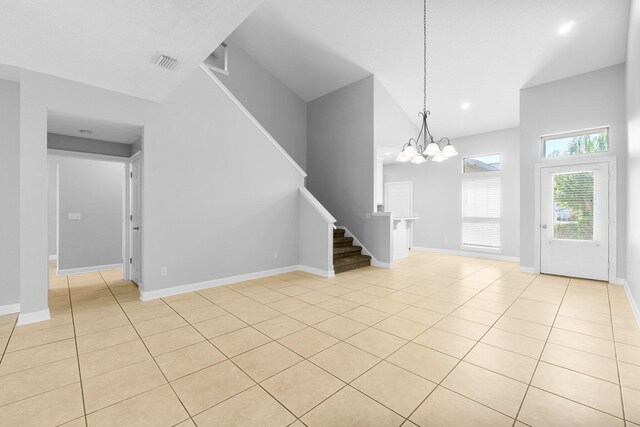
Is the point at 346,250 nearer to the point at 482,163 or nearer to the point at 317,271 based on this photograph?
the point at 317,271

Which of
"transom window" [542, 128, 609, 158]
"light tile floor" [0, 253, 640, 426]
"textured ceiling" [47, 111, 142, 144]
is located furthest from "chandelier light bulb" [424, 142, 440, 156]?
"textured ceiling" [47, 111, 142, 144]

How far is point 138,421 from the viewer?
163 cm

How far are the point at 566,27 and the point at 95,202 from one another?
9.00 metres

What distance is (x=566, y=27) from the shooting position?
14.0 ft

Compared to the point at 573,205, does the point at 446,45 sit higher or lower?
higher

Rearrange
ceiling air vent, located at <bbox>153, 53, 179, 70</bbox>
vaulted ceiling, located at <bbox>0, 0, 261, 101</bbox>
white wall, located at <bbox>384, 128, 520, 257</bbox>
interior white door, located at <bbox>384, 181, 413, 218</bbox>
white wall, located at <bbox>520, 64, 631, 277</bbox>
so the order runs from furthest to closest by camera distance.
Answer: interior white door, located at <bbox>384, 181, 413, 218</bbox> → white wall, located at <bbox>384, 128, 520, 257</bbox> → white wall, located at <bbox>520, 64, 631, 277</bbox> → ceiling air vent, located at <bbox>153, 53, 179, 70</bbox> → vaulted ceiling, located at <bbox>0, 0, 261, 101</bbox>

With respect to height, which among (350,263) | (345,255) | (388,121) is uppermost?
(388,121)

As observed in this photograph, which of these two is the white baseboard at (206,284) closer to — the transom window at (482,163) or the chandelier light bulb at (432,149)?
the chandelier light bulb at (432,149)

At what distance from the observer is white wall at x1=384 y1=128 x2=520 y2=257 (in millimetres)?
6922

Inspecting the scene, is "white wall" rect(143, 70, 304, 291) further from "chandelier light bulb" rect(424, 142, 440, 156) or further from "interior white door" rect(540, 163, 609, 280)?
"interior white door" rect(540, 163, 609, 280)

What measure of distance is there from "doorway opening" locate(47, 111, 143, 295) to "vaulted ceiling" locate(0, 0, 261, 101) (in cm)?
105

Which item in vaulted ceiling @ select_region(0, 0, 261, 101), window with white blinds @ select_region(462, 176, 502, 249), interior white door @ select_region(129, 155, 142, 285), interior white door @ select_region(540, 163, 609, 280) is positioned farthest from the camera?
window with white blinds @ select_region(462, 176, 502, 249)

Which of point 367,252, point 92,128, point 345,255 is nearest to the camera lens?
point 92,128

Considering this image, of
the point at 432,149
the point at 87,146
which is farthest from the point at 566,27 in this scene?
the point at 87,146
